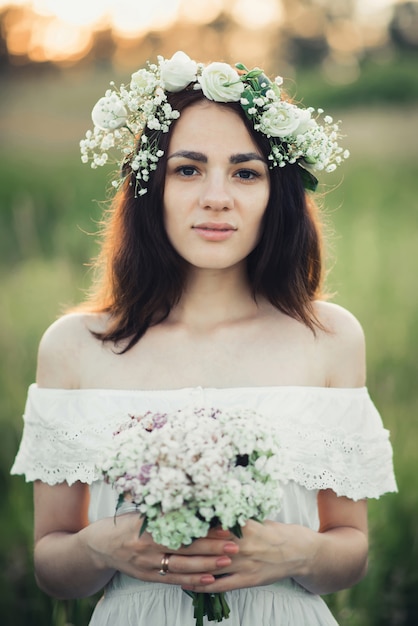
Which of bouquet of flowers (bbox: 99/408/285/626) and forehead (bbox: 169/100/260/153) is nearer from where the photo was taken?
bouquet of flowers (bbox: 99/408/285/626)

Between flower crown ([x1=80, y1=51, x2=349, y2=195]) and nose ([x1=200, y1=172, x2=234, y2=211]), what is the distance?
213mm

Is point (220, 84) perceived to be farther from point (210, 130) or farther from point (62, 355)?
point (62, 355)

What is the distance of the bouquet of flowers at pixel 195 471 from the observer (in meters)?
1.89

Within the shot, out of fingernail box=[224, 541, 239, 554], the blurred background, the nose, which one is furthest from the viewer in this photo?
the blurred background

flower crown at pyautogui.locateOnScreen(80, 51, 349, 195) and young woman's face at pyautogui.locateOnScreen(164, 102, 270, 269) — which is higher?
flower crown at pyautogui.locateOnScreen(80, 51, 349, 195)

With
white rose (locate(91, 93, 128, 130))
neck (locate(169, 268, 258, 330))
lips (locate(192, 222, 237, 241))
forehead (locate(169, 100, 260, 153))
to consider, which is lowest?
neck (locate(169, 268, 258, 330))

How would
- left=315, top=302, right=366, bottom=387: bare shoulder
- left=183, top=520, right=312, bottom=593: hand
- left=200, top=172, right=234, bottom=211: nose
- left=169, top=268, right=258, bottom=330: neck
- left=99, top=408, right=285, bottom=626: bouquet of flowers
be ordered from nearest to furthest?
left=99, top=408, right=285, bottom=626: bouquet of flowers
left=183, top=520, right=312, bottom=593: hand
left=200, top=172, right=234, bottom=211: nose
left=315, top=302, right=366, bottom=387: bare shoulder
left=169, top=268, right=258, bottom=330: neck

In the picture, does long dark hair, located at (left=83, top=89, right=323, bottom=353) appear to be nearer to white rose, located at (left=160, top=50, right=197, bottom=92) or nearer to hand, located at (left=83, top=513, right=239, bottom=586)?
white rose, located at (left=160, top=50, right=197, bottom=92)

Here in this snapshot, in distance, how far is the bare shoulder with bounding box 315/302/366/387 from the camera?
269cm

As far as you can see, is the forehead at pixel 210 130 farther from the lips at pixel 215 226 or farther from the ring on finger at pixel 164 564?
the ring on finger at pixel 164 564

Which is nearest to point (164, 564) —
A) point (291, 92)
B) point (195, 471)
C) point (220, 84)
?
point (195, 471)

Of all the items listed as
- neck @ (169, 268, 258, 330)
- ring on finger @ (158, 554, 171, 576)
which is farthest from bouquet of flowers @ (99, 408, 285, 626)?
neck @ (169, 268, 258, 330)

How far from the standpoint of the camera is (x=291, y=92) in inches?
267

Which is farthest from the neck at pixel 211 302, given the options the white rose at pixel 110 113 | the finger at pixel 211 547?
the finger at pixel 211 547
